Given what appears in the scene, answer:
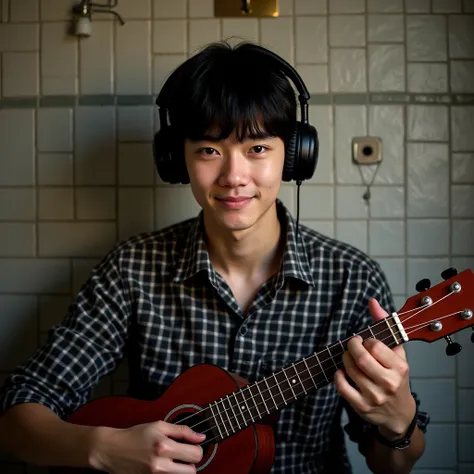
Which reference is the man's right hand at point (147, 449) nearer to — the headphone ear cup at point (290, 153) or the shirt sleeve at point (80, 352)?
the shirt sleeve at point (80, 352)

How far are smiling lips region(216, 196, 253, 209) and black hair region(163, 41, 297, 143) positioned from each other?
0.13 m

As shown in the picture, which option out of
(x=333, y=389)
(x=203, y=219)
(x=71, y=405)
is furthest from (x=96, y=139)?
(x=333, y=389)

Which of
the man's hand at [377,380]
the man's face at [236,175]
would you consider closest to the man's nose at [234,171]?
the man's face at [236,175]

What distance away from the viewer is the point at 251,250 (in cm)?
143

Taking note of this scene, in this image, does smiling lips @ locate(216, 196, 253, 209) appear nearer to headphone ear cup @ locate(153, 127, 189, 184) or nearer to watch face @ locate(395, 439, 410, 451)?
headphone ear cup @ locate(153, 127, 189, 184)

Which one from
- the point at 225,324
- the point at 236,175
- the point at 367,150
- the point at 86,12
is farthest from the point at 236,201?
the point at 86,12

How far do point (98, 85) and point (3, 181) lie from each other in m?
0.40

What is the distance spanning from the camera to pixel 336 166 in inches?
65.4

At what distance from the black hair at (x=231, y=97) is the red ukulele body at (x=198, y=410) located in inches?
20.3

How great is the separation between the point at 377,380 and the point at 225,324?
0.45 metres

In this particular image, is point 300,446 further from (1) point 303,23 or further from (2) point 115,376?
(1) point 303,23

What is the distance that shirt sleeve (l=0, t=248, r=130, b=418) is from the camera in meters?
1.33

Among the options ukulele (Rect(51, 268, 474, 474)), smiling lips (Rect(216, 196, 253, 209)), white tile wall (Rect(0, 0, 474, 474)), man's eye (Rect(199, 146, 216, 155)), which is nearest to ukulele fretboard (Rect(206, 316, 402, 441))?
ukulele (Rect(51, 268, 474, 474))

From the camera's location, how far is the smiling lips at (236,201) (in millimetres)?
1283
